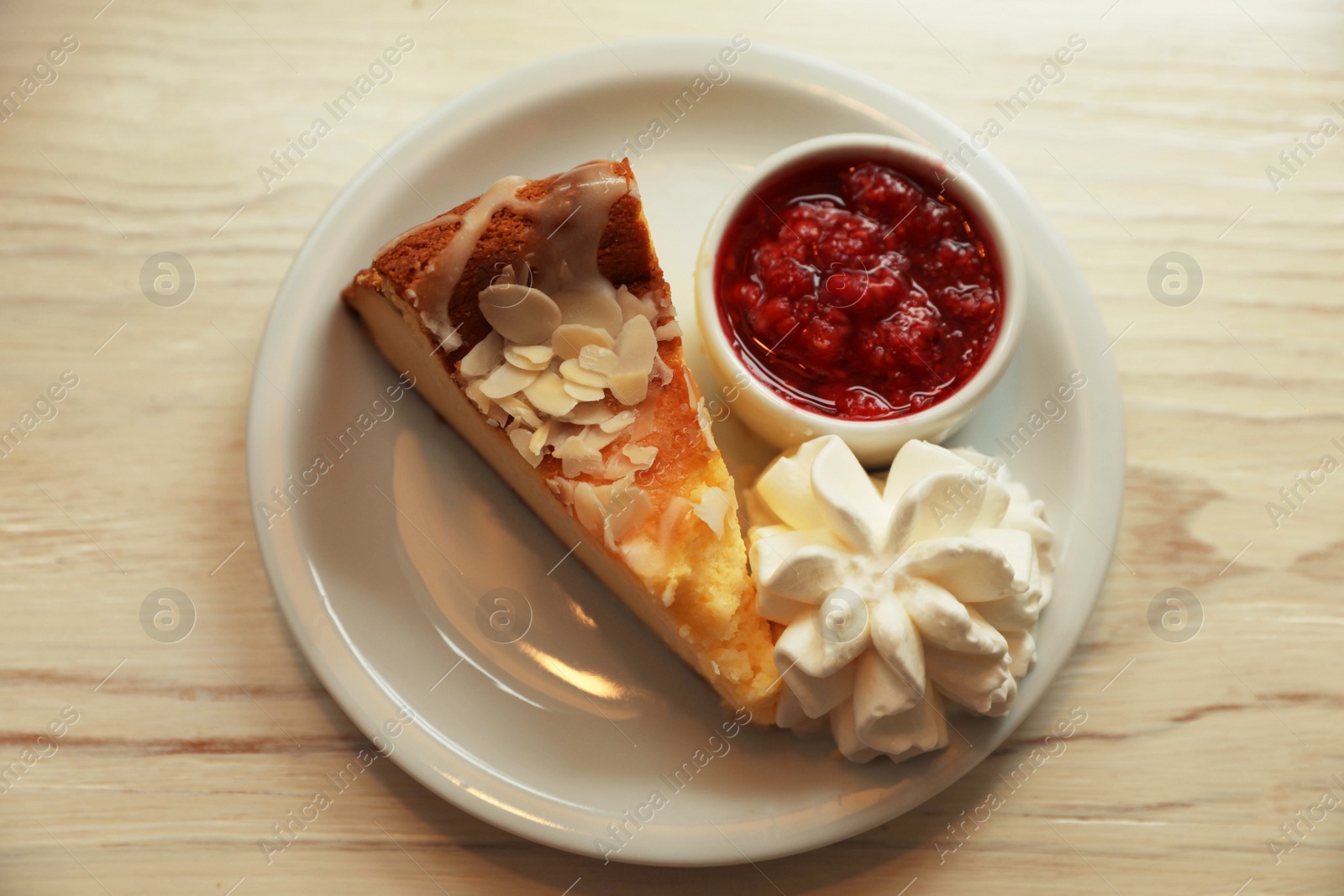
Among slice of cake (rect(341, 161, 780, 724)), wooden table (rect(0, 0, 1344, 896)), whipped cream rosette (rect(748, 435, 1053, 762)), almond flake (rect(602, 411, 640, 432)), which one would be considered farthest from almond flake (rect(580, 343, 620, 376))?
wooden table (rect(0, 0, 1344, 896))

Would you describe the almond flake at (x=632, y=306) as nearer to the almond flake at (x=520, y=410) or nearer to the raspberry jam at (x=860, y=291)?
the raspberry jam at (x=860, y=291)

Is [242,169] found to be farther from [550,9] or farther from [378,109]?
[550,9]

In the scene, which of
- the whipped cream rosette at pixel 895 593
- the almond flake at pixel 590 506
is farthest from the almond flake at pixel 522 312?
the whipped cream rosette at pixel 895 593

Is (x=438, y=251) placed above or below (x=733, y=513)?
above

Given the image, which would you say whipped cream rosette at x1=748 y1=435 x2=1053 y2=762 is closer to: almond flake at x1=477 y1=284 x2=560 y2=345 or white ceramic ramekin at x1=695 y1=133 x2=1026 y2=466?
white ceramic ramekin at x1=695 y1=133 x2=1026 y2=466

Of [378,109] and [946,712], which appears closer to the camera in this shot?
[946,712]

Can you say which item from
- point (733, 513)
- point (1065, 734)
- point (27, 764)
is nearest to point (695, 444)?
point (733, 513)
